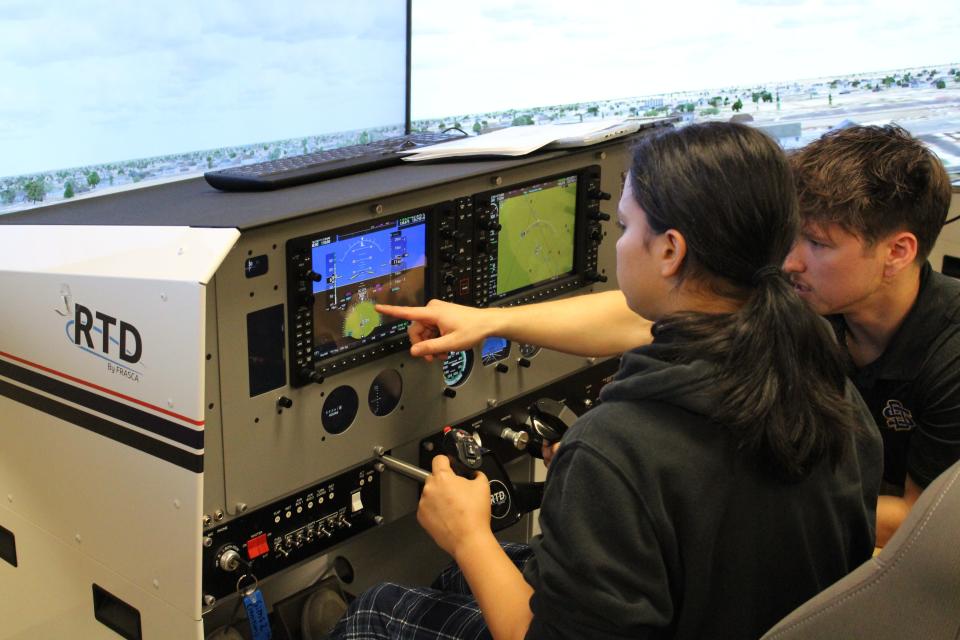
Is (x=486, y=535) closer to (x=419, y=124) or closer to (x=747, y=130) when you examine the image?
(x=747, y=130)

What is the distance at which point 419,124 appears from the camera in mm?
2924

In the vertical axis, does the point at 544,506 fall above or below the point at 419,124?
below

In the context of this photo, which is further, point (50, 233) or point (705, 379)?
point (50, 233)

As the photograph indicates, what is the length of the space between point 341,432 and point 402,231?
346 millimetres

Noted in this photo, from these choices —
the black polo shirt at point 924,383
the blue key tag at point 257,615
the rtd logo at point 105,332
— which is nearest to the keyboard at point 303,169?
the rtd logo at point 105,332

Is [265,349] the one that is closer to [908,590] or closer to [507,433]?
[507,433]

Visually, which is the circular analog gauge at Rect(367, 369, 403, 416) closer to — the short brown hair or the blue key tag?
the blue key tag

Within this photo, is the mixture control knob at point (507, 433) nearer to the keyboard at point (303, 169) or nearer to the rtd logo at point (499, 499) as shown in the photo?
the rtd logo at point (499, 499)

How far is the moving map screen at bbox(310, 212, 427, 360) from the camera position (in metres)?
1.63

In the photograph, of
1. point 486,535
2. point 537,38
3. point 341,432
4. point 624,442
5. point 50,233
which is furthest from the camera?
point 537,38

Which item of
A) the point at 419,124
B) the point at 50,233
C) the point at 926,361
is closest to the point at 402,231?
the point at 50,233

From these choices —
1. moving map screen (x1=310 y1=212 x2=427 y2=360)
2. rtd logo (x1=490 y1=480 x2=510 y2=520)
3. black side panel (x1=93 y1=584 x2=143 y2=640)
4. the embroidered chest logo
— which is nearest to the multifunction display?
moving map screen (x1=310 y1=212 x2=427 y2=360)

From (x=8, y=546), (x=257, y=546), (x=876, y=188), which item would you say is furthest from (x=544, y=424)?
(x=8, y=546)

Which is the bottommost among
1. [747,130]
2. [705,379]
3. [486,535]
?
[486,535]
